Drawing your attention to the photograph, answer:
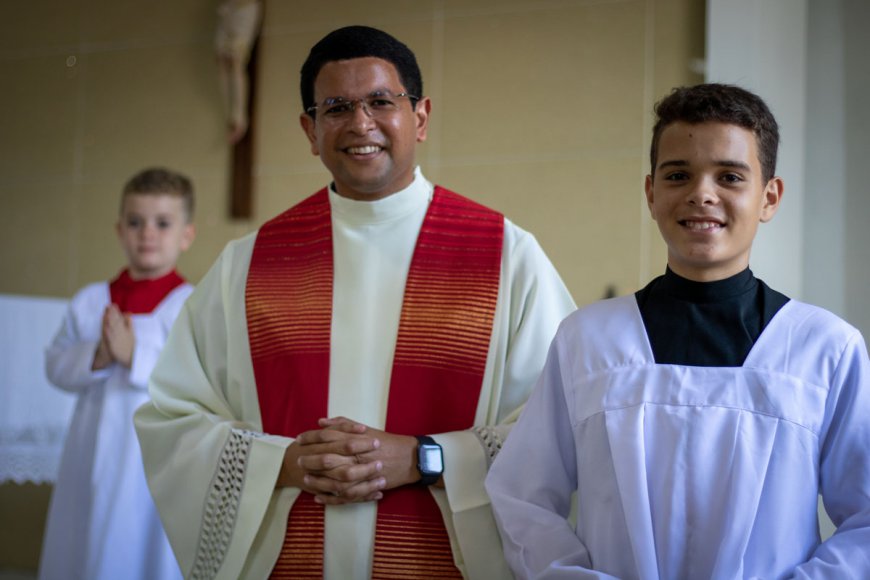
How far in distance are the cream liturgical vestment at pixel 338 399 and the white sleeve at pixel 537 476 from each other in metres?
0.24

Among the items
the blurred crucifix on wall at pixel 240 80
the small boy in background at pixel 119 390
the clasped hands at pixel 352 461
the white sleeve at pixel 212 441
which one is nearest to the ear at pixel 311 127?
the white sleeve at pixel 212 441

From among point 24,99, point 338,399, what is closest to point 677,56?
point 338,399

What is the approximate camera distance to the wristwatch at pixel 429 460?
2584 mm

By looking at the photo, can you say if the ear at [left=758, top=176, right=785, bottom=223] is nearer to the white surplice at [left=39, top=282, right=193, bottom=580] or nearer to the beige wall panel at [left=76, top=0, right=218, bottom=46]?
the white surplice at [left=39, top=282, right=193, bottom=580]

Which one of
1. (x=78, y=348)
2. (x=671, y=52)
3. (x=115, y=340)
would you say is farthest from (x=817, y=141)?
(x=78, y=348)

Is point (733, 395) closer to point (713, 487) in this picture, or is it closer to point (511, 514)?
point (713, 487)

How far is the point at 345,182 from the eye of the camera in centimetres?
292

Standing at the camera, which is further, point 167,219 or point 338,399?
point 167,219

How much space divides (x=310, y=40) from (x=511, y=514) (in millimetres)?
3901

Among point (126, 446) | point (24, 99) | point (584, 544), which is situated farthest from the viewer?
point (24, 99)

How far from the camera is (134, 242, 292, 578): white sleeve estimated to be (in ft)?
8.96

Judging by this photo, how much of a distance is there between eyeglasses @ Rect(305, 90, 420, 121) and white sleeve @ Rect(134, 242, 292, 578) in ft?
1.89

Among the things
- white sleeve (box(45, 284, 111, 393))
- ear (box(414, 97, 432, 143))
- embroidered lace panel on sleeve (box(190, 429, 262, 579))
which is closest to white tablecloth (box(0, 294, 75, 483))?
white sleeve (box(45, 284, 111, 393))

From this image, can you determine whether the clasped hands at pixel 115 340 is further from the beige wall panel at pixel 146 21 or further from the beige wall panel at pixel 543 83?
the beige wall panel at pixel 146 21
